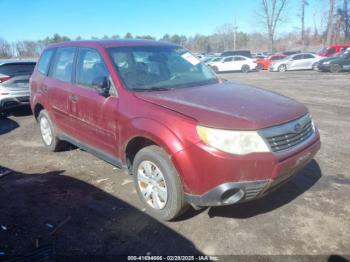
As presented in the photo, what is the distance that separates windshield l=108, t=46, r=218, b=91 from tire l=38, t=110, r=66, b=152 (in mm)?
2106

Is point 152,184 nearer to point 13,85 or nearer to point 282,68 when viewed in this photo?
point 13,85

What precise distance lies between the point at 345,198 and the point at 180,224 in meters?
1.97

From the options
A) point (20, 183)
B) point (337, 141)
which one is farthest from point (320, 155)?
point (20, 183)

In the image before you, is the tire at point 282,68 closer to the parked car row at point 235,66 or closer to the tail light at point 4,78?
the parked car row at point 235,66

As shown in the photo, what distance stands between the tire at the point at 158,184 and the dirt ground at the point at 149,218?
0.52ft

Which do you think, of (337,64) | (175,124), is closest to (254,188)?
(175,124)

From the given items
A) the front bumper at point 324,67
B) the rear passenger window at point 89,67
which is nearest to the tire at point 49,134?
the rear passenger window at point 89,67

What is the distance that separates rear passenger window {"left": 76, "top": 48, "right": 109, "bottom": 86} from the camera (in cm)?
396

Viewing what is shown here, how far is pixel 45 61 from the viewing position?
555 cm

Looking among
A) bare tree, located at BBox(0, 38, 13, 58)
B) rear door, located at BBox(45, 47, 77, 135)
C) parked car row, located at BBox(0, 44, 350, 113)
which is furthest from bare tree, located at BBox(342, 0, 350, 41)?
rear door, located at BBox(45, 47, 77, 135)

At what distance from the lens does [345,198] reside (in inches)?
147

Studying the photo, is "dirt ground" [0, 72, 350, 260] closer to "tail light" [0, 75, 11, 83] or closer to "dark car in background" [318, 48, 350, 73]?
"tail light" [0, 75, 11, 83]

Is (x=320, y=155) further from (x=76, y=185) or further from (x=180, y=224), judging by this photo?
(x=76, y=185)

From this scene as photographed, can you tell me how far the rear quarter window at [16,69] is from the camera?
851cm
